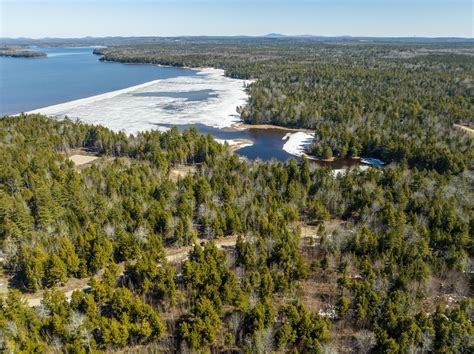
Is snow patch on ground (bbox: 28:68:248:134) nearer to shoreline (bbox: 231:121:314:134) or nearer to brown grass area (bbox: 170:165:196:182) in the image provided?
shoreline (bbox: 231:121:314:134)

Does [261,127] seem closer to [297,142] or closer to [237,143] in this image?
[297,142]

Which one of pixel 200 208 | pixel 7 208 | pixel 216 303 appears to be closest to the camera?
pixel 216 303

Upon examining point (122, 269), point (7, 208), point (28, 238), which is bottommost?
point (122, 269)

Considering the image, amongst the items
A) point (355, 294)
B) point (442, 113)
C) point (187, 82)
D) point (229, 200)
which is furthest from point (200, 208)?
point (187, 82)

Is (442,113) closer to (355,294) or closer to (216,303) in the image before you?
(355,294)

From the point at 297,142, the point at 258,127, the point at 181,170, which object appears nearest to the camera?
→ the point at 181,170

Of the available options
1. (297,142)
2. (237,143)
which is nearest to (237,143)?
(237,143)

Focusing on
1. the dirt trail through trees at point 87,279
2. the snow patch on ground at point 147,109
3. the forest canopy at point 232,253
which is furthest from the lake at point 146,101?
the dirt trail through trees at point 87,279
